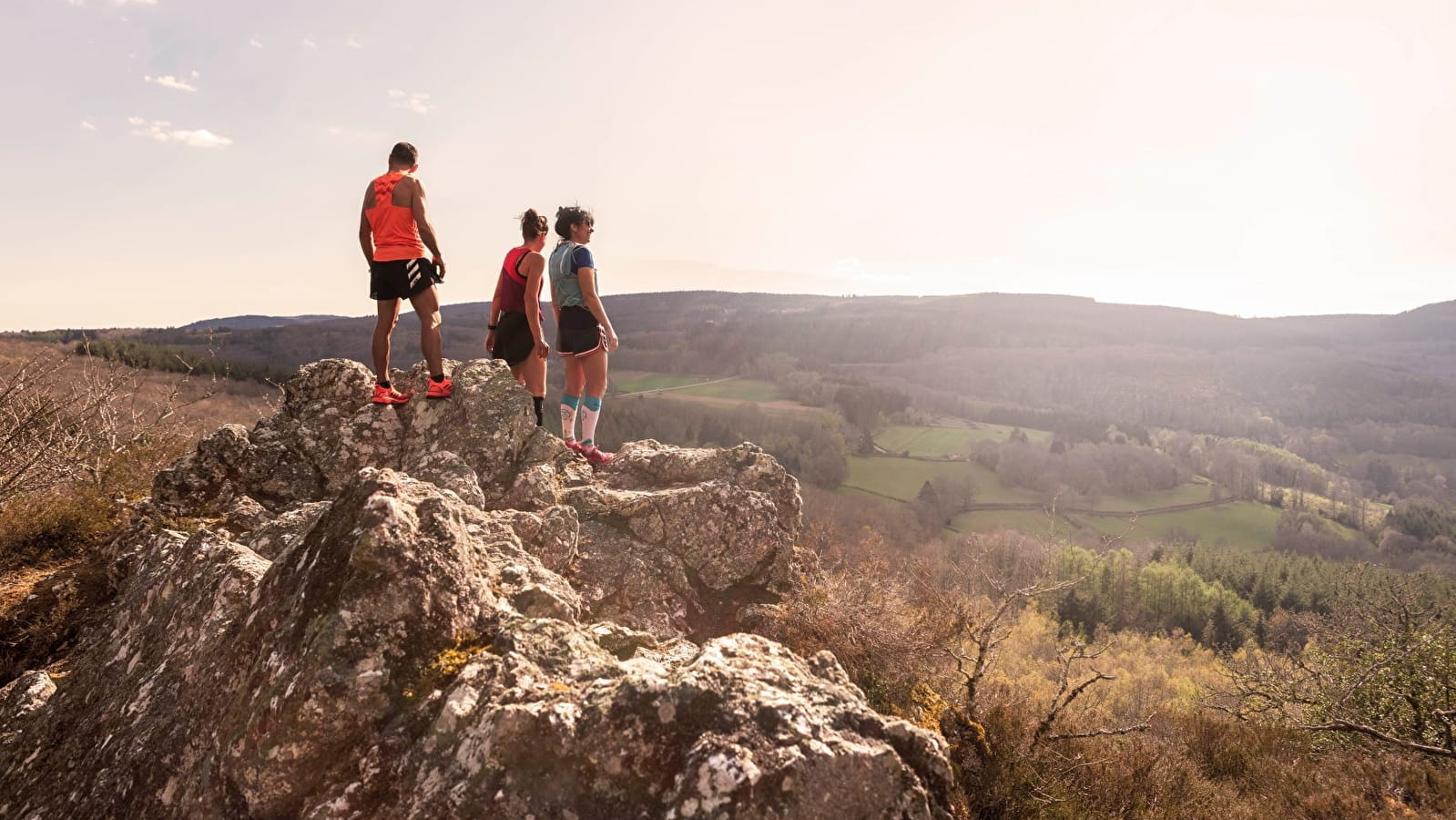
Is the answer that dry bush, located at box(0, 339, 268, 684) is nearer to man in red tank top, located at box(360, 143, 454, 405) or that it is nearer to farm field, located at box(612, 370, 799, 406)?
man in red tank top, located at box(360, 143, 454, 405)

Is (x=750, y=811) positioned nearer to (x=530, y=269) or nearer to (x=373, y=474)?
(x=373, y=474)

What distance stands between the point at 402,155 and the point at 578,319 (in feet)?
9.47

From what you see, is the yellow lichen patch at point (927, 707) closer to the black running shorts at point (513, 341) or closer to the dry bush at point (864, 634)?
the dry bush at point (864, 634)

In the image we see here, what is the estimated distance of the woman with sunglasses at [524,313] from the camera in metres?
9.03

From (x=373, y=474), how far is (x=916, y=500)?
386 ft

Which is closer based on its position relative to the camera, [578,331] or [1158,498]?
[578,331]

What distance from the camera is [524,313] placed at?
9938 mm

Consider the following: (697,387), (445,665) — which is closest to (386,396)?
(445,665)

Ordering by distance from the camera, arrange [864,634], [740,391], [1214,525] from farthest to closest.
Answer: [740,391]
[1214,525]
[864,634]

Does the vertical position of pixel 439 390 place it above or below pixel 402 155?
below

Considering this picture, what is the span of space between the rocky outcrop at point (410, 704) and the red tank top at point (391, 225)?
363cm

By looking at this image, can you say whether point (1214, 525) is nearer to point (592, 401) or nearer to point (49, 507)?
point (592, 401)

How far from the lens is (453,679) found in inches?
143

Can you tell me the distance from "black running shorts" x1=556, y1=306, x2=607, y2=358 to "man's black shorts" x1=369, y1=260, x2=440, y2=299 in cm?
190
